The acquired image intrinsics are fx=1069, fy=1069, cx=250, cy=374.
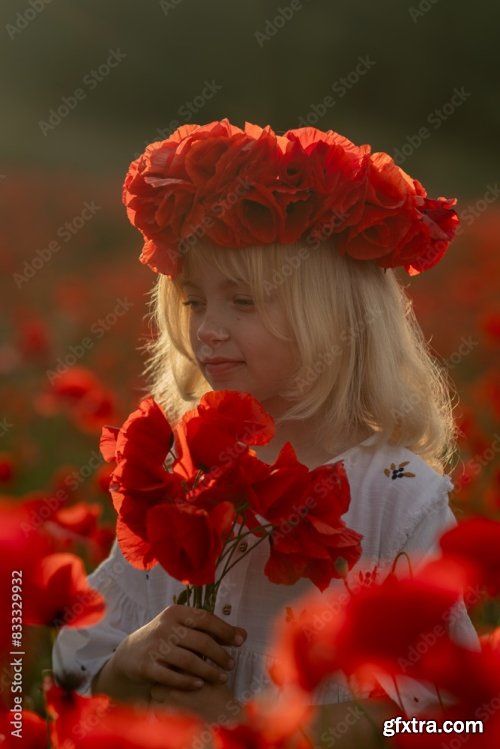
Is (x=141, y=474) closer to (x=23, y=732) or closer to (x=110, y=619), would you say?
(x=23, y=732)

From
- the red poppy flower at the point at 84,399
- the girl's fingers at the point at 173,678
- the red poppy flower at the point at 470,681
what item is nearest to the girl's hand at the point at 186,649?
the girl's fingers at the point at 173,678

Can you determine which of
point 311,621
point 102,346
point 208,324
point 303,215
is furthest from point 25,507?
point 102,346

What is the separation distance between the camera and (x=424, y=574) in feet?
1.51

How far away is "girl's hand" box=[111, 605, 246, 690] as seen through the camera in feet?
2.81

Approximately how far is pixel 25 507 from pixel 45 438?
0.85 meters

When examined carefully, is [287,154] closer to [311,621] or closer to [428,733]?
[311,621]

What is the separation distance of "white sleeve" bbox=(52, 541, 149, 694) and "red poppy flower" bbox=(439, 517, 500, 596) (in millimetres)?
608

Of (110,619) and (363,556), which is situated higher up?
(363,556)

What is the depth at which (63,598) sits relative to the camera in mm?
820

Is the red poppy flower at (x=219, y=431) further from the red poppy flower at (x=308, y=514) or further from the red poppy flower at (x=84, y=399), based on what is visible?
the red poppy flower at (x=84, y=399)

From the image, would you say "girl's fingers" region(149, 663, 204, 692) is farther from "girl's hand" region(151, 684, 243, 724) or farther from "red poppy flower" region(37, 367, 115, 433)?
"red poppy flower" region(37, 367, 115, 433)

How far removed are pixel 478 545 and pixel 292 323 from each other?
20.3 inches

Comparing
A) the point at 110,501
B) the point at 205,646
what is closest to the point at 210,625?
the point at 205,646

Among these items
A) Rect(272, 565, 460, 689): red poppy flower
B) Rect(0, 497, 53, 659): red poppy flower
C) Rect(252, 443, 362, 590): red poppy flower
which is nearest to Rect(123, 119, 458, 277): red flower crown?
Rect(252, 443, 362, 590): red poppy flower
